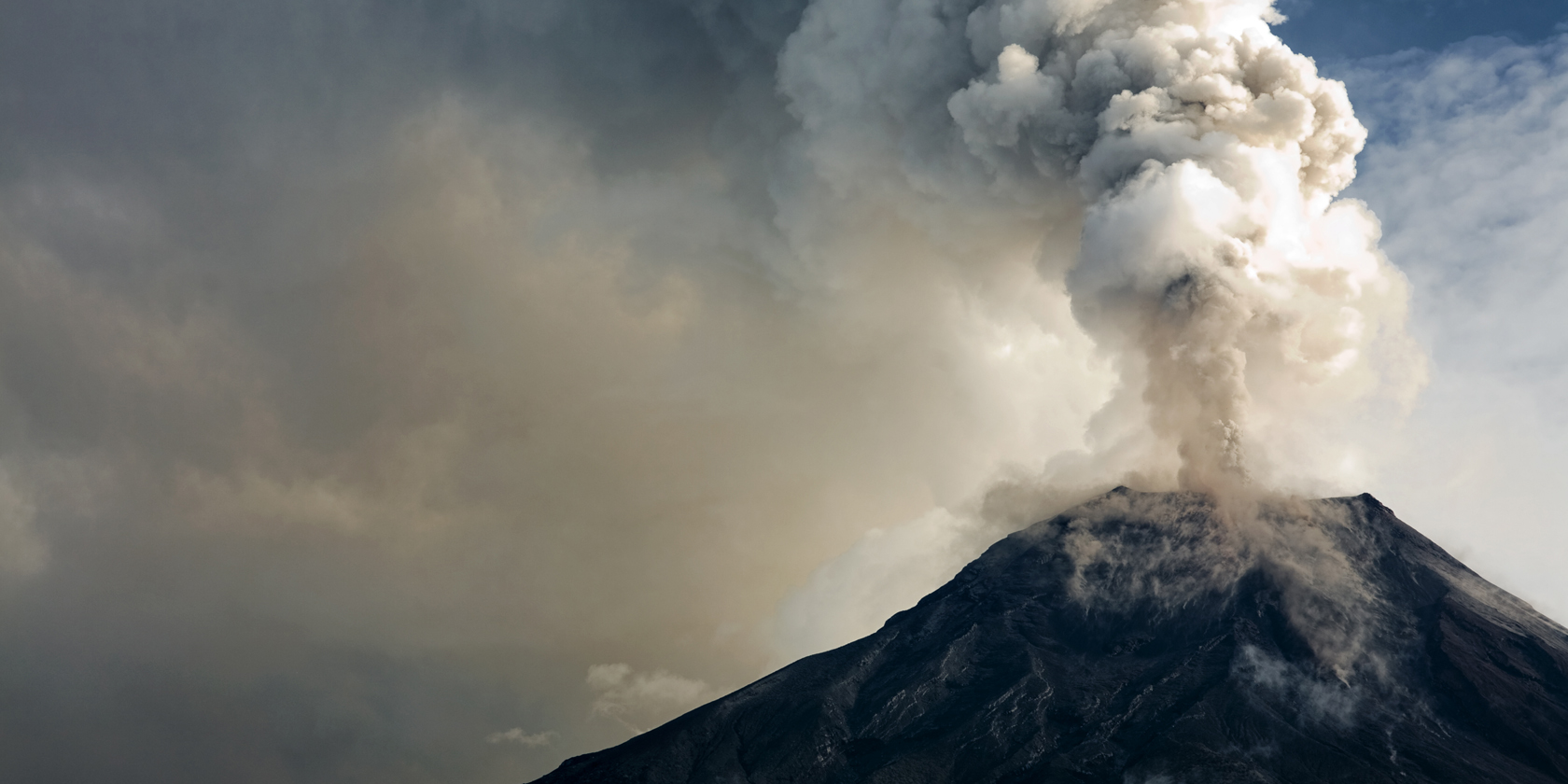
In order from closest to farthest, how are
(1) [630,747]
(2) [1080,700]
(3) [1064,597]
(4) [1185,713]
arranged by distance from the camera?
1. (4) [1185,713]
2. (2) [1080,700]
3. (1) [630,747]
4. (3) [1064,597]

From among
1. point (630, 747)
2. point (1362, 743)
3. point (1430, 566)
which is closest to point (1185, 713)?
point (1362, 743)

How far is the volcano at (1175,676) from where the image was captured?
5872cm

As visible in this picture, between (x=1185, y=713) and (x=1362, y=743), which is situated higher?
(x=1185, y=713)

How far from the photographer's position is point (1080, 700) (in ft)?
220

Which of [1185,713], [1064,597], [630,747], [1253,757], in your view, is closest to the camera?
[1253,757]

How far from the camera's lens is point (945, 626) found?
261 feet

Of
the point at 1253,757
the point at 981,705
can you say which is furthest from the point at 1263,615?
the point at 981,705

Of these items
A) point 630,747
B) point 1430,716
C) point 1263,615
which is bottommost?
point 1430,716

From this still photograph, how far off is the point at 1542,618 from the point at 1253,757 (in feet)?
105

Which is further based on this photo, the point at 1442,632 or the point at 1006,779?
the point at 1442,632

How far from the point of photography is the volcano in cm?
5872

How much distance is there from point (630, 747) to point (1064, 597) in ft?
113

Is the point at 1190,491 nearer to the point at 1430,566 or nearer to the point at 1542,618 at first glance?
the point at 1430,566

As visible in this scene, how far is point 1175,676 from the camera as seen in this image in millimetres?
66375
